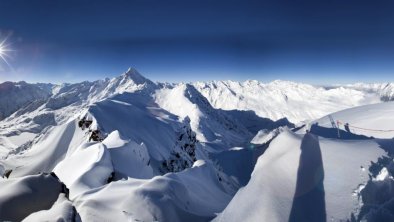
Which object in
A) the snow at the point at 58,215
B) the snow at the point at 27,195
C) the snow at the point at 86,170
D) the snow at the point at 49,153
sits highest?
the snow at the point at 58,215

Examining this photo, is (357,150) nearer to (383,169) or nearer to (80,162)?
(383,169)

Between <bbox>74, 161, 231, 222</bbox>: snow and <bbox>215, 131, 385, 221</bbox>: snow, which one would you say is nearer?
<bbox>215, 131, 385, 221</bbox>: snow

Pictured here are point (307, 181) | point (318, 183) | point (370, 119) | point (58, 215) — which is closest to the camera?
point (318, 183)

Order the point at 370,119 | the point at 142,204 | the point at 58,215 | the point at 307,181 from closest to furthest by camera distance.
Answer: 1. the point at 307,181
2. the point at 58,215
3. the point at 142,204
4. the point at 370,119

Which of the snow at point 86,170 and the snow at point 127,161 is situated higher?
the snow at point 86,170

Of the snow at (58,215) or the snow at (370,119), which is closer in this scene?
the snow at (58,215)

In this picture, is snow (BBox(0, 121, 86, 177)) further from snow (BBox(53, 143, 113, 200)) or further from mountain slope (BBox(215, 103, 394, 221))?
mountain slope (BBox(215, 103, 394, 221))

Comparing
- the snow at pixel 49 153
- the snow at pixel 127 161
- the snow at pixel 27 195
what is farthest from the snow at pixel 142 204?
the snow at pixel 49 153

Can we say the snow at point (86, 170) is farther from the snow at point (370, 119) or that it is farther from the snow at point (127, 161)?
the snow at point (370, 119)

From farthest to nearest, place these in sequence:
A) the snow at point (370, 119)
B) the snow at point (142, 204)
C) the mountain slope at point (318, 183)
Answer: the snow at point (370, 119) → the snow at point (142, 204) → the mountain slope at point (318, 183)

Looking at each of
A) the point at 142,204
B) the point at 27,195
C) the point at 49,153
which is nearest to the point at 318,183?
the point at 142,204

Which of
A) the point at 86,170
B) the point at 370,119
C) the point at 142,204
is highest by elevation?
the point at 370,119

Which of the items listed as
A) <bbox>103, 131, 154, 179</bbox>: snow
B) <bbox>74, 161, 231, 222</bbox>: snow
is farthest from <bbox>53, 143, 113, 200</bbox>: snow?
<bbox>74, 161, 231, 222</bbox>: snow

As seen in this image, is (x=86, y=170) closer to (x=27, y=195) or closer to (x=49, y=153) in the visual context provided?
(x=27, y=195)
